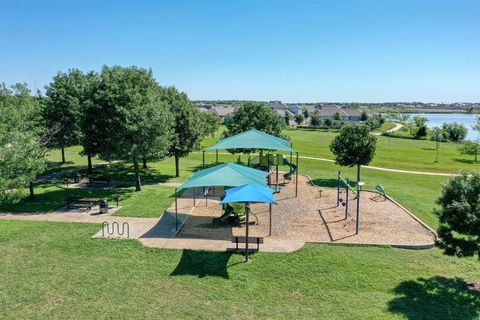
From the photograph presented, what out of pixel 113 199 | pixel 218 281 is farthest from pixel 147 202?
pixel 218 281

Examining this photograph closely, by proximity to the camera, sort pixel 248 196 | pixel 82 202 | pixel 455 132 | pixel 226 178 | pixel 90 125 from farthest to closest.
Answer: pixel 455 132, pixel 90 125, pixel 82 202, pixel 226 178, pixel 248 196

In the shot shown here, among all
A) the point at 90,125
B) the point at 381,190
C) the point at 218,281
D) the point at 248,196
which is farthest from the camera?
the point at 90,125

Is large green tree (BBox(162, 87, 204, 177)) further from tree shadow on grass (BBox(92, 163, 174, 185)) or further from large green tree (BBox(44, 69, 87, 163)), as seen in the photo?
large green tree (BBox(44, 69, 87, 163))

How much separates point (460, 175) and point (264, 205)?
37.2 feet

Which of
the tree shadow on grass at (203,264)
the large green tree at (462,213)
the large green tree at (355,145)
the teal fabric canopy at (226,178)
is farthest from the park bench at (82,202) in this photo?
the large green tree at (355,145)

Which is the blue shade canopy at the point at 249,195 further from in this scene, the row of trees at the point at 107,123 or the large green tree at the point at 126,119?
the large green tree at the point at 126,119

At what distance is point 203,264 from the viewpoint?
1327cm

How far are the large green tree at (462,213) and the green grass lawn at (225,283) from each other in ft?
4.45

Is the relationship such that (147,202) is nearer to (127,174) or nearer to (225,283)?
(127,174)

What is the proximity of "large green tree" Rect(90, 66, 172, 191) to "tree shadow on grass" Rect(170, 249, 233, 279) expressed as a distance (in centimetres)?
1102

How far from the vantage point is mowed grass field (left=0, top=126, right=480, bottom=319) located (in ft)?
34.1

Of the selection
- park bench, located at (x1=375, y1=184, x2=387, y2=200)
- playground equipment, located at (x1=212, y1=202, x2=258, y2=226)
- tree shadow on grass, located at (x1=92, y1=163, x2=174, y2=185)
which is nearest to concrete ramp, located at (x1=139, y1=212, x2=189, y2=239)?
playground equipment, located at (x1=212, y1=202, x2=258, y2=226)

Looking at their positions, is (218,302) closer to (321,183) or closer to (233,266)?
(233,266)

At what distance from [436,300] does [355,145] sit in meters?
17.6
